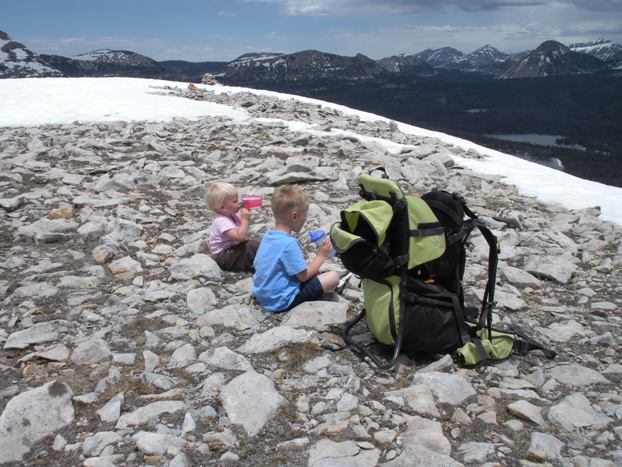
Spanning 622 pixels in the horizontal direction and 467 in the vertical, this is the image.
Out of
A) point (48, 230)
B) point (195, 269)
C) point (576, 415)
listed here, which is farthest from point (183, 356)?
point (48, 230)

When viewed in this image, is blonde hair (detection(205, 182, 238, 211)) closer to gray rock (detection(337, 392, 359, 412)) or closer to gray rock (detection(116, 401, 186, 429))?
gray rock (detection(116, 401, 186, 429))

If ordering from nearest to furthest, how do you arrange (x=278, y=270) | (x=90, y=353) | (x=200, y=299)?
(x=90, y=353)
(x=278, y=270)
(x=200, y=299)

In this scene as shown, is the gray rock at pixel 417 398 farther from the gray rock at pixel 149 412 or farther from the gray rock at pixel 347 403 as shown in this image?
the gray rock at pixel 149 412

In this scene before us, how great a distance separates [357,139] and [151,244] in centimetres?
906

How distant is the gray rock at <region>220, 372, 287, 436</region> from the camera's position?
3.78 m

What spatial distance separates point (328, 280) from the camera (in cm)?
566

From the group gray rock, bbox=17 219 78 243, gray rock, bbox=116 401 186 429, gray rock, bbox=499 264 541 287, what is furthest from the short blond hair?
gray rock, bbox=17 219 78 243

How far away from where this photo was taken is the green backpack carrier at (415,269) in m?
4.40

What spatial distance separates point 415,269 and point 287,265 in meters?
1.39

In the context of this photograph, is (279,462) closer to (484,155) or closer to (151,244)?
(151,244)

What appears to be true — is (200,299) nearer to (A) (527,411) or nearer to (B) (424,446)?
(B) (424,446)

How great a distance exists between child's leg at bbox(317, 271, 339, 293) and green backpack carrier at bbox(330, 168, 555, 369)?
0.92 metres

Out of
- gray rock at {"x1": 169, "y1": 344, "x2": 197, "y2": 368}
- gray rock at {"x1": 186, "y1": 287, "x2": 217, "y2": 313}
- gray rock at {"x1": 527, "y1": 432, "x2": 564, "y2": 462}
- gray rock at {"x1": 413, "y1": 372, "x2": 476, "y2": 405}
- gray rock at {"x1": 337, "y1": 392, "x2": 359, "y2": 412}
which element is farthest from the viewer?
gray rock at {"x1": 186, "y1": 287, "x2": 217, "y2": 313}

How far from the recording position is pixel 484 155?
17.0 meters
